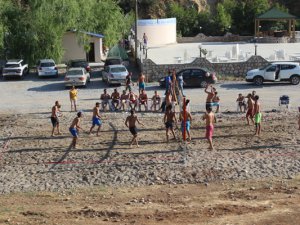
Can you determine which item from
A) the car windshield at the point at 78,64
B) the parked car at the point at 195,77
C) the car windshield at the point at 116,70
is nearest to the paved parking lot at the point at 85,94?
the parked car at the point at 195,77

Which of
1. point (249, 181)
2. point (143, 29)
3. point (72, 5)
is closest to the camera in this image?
point (249, 181)

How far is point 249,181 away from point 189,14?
171 ft

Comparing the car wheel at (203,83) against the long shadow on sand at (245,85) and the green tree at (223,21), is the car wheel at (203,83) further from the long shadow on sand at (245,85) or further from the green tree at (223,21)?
the green tree at (223,21)

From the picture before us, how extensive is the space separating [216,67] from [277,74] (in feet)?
14.6

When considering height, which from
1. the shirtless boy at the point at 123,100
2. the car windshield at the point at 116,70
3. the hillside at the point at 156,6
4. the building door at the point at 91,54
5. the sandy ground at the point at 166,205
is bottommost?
the sandy ground at the point at 166,205

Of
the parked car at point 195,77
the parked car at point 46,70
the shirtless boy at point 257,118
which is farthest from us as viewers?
the parked car at point 46,70

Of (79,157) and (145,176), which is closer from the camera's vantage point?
(145,176)

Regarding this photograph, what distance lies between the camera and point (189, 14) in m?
69.4

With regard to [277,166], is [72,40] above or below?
above

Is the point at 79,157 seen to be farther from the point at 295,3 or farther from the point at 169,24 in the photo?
the point at 295,3

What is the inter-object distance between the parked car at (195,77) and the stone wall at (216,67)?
292 centimetres

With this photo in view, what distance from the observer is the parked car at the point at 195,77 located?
35.2m

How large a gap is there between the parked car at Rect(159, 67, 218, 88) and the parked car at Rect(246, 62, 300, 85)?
2.39 meters

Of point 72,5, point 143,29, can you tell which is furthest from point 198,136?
point 143,29
